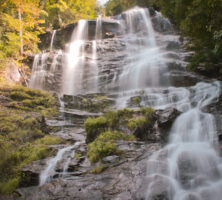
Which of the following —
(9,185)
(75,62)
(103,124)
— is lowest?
(9,185)

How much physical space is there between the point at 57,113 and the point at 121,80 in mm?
6147

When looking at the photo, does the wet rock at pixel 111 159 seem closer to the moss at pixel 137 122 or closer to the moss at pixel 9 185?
the moss at pixel 137 122

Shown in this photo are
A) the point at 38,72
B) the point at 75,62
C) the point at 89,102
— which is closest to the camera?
the point at 89,102

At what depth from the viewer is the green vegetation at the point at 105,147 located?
5750 mm

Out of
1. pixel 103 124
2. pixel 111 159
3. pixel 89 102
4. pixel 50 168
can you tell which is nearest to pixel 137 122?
pixel 103 124

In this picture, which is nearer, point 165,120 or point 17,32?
point 165,120

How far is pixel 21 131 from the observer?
7.96m

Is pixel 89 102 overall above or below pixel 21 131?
above

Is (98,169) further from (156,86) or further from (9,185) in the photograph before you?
(156,86)

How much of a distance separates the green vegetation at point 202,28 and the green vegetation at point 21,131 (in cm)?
789

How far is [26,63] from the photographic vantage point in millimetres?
16312

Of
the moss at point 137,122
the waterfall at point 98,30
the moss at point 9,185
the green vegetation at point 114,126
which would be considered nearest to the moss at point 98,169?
the green vegetation at point 114,126

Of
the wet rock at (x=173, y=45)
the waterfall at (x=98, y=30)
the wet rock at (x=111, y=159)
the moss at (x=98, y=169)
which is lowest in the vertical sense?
the moss at (x=98, y=169)

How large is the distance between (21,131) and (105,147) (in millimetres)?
4337
